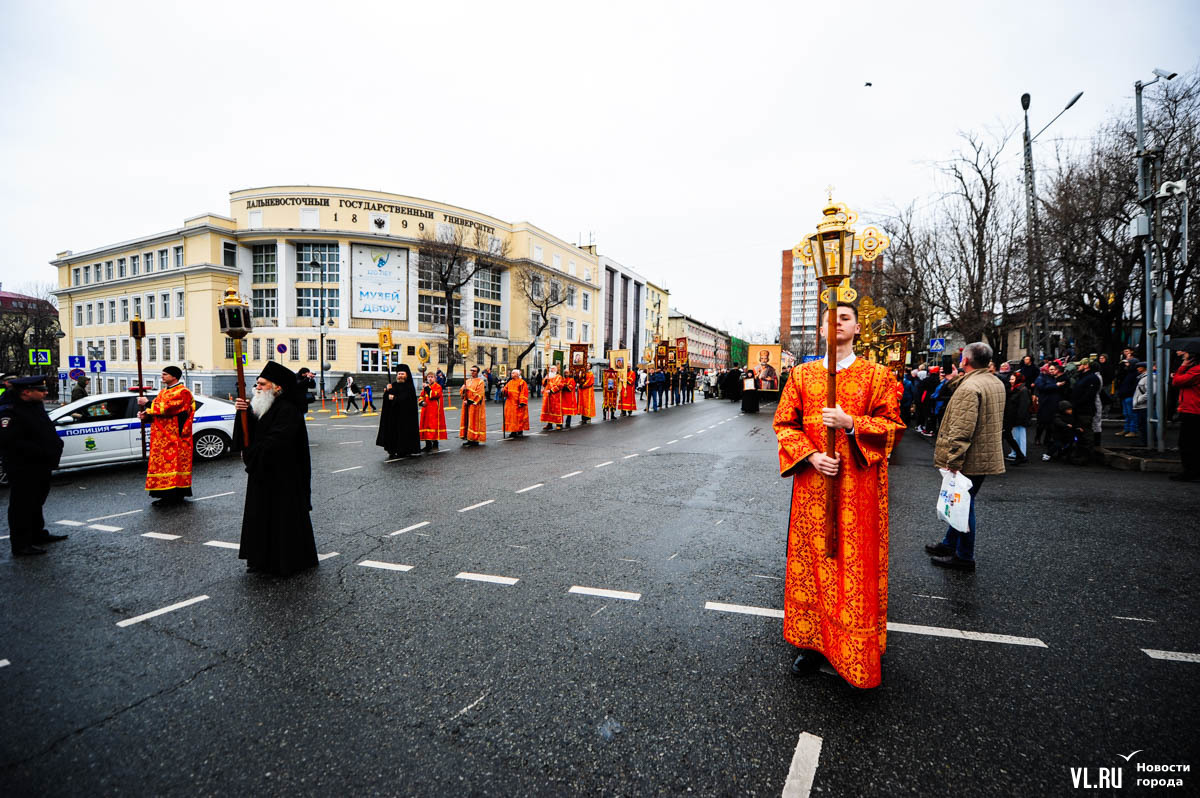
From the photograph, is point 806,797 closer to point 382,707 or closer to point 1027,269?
point 382,707

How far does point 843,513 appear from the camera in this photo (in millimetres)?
2895

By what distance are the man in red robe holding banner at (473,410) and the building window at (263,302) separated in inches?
1578

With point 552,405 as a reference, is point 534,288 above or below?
above

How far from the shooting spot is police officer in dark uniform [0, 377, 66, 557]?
5.08m

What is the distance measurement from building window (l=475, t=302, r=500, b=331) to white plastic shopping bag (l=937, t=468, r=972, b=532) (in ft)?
165

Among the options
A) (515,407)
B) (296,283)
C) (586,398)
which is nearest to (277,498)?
(515,407)

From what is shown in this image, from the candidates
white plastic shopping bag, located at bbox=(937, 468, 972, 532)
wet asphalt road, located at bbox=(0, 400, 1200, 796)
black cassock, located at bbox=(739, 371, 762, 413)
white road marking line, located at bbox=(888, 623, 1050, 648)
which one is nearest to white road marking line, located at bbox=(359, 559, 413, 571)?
wet asphalt road, located at bbox=(0, 400, 1200, 796)

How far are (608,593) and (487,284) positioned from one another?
171ft

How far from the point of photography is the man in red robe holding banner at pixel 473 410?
1276 centimetres

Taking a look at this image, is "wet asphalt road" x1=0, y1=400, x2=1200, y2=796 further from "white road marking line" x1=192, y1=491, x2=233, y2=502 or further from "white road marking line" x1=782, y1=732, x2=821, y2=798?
"white road marking line" x1=192, y1=491, x2=233, y2=502

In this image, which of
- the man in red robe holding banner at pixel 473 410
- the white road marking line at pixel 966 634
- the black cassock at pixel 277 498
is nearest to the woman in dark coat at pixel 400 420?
the man in red robe holding banner at pixel 473 410

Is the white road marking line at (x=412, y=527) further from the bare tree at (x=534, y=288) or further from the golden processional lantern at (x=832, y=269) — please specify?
the bare tree at (x=534, y=288)

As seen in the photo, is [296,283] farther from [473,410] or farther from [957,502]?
[957,502]

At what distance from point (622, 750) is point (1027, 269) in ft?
67.4
